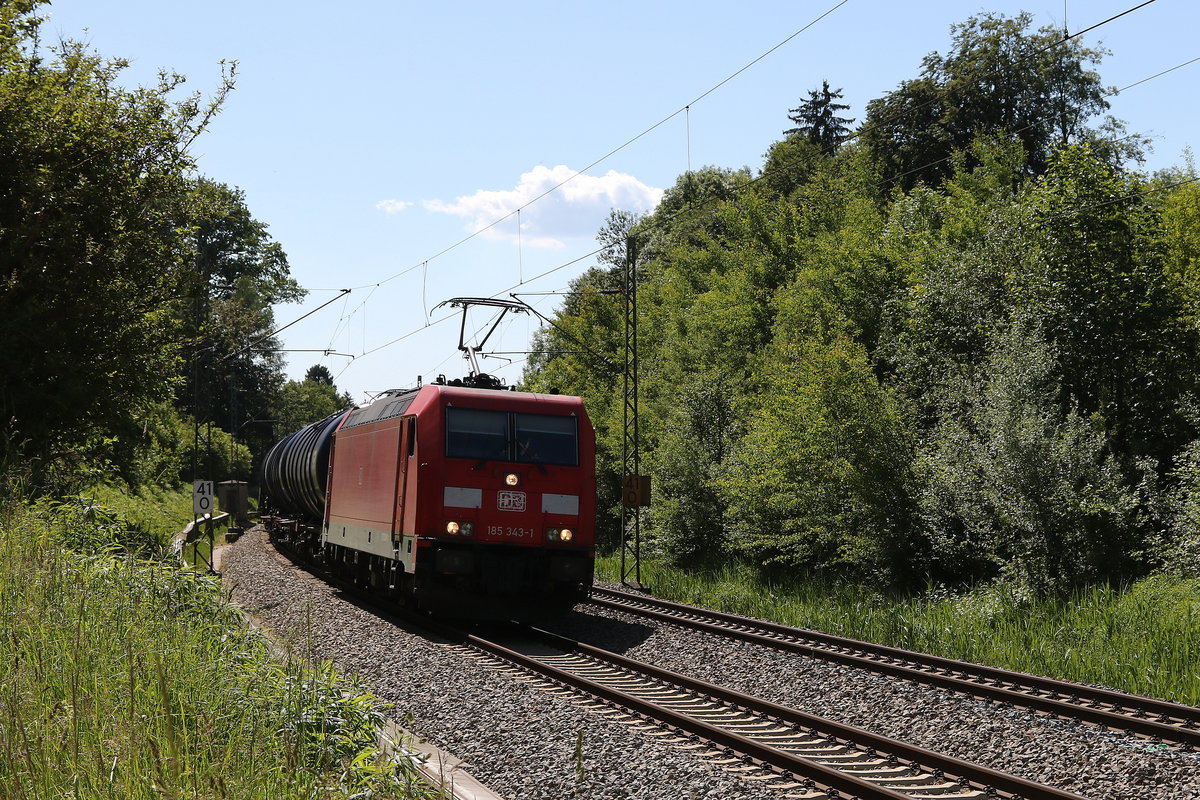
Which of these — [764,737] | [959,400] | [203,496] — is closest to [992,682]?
[764,737]

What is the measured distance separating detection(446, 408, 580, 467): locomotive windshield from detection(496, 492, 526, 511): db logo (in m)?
0.50

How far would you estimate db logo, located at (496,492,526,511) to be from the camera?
595 inches

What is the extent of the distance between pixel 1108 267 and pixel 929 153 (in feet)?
86.0

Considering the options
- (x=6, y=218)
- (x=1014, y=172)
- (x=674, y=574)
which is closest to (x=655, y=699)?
(x=6, y=218)

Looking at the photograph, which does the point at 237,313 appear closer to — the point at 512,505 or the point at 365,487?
the point at 365,487

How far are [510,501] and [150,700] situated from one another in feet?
31.5

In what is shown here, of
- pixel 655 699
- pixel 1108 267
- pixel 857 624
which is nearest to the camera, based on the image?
pixel 655 699

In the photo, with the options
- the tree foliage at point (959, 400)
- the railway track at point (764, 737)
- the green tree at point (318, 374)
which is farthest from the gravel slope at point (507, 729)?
the green tree at point (318, 374)

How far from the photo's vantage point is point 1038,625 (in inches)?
559

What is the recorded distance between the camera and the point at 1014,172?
37125 millimetres

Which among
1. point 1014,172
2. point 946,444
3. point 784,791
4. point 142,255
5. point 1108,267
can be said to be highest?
point 1014,172

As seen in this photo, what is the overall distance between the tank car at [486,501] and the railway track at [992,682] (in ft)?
7.01

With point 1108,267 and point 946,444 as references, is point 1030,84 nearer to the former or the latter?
point 1108,267

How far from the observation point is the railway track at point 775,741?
7.14 metres
